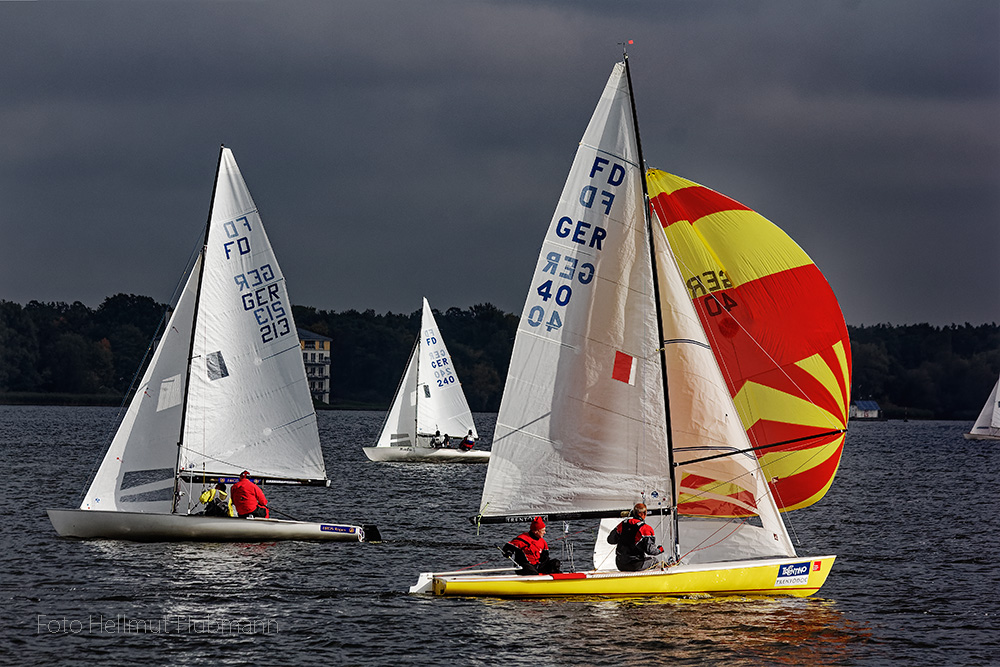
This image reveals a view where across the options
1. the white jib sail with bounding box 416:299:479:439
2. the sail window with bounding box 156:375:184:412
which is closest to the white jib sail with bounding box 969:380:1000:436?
the white jib sail with bounding box 416:299:479:439

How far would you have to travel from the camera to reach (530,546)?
20156mm

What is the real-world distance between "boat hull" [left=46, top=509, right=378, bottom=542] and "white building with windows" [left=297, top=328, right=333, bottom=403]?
6084 inches

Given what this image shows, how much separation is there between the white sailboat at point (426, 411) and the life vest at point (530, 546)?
38.5 metres

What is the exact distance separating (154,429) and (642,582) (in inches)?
498

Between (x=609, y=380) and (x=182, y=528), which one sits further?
(x=182, y=528)

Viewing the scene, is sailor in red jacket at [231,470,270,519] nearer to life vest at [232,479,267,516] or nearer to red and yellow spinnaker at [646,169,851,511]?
life vest at [232,479,267,516]

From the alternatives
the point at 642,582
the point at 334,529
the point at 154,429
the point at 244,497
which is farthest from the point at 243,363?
the point at 642,582

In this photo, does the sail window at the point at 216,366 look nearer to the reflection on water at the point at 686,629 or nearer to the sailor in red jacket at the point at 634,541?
the reflection on water at the point at 686,629

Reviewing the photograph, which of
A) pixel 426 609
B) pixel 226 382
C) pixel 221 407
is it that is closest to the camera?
pixel 426 609

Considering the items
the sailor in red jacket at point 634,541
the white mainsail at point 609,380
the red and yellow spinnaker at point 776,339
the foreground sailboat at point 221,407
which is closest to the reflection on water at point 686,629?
the sailor in red jacket at point 634,541

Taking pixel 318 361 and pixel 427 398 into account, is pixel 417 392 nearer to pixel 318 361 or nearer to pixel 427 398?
pixel 427 398

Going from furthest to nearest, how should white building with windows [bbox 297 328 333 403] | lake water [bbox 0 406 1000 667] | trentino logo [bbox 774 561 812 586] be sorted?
white building with windows [bbox 297 328 333 403], trentino logo [bbox 774 561 812 586], lake water [bbox 0 406 1000 667]

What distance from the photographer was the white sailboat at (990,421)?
101 m

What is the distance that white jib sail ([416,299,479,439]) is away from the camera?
193 feet
